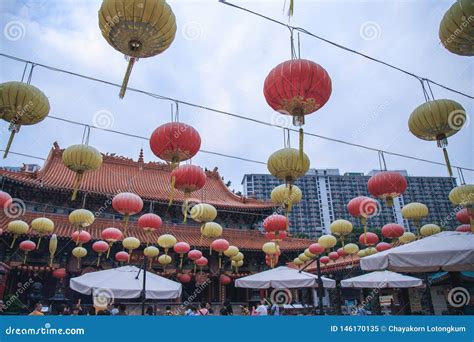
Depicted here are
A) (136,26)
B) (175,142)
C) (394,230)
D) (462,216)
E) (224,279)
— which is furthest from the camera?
(224,279)

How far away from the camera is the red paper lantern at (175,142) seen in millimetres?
5156

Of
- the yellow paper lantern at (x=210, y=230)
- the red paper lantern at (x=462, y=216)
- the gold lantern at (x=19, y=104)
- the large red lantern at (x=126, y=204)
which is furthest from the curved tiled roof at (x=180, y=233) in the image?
the gold lantern at (x=19, y=104)

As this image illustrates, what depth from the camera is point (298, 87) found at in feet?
13.2

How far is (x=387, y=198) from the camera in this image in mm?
7312

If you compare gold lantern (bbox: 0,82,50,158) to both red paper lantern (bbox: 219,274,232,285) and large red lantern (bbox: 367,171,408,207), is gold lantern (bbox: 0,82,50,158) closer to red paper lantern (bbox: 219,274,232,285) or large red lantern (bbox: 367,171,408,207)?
large red lantern (bbox: 367,171,408,207)

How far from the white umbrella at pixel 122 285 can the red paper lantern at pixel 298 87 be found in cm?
563

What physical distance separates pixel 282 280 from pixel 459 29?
729 cm

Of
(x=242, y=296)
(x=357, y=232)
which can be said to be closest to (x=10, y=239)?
(x=242, y=296)

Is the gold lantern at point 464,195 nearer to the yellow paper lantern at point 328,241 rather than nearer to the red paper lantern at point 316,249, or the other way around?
the yellow paper lantern at point 328,241

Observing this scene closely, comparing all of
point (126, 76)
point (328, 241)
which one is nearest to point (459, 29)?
point (126, 76)

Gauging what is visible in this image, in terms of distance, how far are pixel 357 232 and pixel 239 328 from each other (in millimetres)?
43438

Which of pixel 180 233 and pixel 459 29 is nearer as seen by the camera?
pixel 459 29

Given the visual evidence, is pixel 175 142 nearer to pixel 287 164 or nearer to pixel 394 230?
pixel 287 164

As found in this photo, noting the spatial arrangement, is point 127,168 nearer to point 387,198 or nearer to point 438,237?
point 387,198
